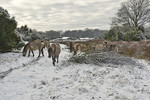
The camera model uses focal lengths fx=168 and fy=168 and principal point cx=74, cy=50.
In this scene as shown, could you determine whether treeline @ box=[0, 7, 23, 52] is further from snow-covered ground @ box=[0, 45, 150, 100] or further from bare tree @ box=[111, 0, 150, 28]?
bare tree @ box=[111, 0, 150, 28]

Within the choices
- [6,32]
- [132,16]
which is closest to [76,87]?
[6,32]

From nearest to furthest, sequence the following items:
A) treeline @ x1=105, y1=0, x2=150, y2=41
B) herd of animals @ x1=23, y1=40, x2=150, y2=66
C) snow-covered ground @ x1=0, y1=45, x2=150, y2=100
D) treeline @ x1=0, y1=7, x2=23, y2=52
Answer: snow-covered ground @ x1=0, y1=45, x2=150, y2=100
herd of animals @ x1=23, y1=40, x2=150, y2=66
treeline @ x1=0, y1=7, x2=23, y2=52
treeline @ x1=105, y1=0, x2=150, y2=41

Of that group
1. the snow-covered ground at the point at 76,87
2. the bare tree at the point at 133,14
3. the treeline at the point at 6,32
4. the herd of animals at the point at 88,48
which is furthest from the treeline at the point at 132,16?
the snow-covered ground at the point at 76,87

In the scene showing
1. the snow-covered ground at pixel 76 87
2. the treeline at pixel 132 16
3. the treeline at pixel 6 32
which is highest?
the treeline at pixel 132 16

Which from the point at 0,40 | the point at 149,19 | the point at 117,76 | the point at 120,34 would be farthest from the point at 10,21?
the point at 149,19

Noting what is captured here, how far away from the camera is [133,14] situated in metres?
34.3

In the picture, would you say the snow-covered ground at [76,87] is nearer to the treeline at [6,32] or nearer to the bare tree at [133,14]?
the treeline at [6,32]

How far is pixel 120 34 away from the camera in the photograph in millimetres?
30859

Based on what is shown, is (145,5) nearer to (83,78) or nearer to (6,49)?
(6,49)

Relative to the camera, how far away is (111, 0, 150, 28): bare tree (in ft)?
111

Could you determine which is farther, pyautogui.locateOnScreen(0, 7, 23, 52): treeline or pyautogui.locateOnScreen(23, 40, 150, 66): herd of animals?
pyautogui.locateOnScreen(0, 7, 23, 52): treeline

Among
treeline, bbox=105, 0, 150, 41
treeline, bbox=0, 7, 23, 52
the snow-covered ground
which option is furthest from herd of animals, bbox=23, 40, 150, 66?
treeline, bbox=105, 0, 150, 41

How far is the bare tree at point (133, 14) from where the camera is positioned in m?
33.8

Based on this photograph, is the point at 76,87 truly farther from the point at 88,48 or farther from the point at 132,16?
the point at 132,16
